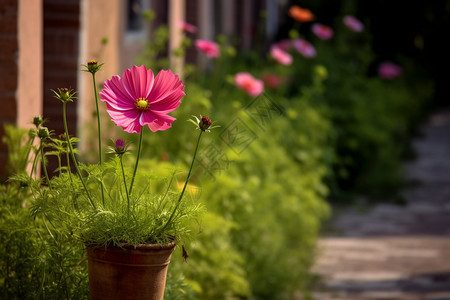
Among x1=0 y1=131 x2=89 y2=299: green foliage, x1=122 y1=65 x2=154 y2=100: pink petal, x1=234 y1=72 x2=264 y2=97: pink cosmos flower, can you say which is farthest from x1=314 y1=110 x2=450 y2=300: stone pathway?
x1=122 y1=65 x2=154 y2=100: pink petal

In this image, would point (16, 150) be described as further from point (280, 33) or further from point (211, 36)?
point (280, 33)

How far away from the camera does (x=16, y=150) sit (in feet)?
7.88

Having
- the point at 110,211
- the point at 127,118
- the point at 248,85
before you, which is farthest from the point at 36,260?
the point at 248,85

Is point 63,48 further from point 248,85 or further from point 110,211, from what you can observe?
point 110,211

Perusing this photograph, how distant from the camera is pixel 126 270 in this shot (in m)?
1.64

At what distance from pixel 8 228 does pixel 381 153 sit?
6.55m

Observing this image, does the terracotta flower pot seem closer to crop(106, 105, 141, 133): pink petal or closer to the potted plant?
the potted plant

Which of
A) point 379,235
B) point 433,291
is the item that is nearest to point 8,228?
point 433,291

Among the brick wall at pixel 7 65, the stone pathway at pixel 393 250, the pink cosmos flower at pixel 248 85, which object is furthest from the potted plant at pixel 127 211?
the pink cosmos flower at pixel 248 85

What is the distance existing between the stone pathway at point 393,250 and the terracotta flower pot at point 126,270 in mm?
2913

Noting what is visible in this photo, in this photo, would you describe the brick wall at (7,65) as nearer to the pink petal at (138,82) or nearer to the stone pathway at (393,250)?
the pink petal at (138,82)

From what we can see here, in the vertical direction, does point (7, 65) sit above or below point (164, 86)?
above

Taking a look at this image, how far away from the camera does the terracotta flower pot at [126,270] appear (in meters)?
1.63

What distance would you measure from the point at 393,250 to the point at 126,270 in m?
4.26
